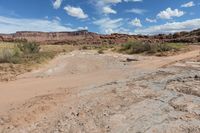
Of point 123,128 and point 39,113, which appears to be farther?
point 39,113

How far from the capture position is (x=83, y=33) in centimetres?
16000

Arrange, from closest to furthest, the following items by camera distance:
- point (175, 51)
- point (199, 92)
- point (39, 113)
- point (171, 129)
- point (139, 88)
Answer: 1. point (171, 129)
2. point (39, 113)
3. point (199, 92)
4. point (139, 88)
5. point (175, 51)

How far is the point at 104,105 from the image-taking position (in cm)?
869

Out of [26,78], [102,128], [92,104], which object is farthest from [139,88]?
[26,78]

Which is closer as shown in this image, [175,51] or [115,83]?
[115,83]

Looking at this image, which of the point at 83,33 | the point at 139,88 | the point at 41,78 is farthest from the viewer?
the point at 83,33

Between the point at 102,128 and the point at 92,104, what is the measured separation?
1895mm

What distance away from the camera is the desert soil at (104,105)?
713 centimetres

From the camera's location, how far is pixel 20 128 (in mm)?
7234

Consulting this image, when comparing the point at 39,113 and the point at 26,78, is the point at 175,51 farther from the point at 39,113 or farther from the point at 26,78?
the point at 39,113

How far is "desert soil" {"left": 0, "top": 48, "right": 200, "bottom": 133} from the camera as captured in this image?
281 inches

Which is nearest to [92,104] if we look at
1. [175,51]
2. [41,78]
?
[41,78]

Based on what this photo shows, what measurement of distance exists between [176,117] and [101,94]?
3092 millimetres

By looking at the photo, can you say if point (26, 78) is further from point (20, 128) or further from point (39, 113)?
point (20, 128)
